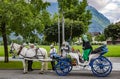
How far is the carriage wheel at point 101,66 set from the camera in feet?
59.7

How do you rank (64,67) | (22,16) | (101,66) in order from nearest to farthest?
(101,66) → (64,67) → (22,16)

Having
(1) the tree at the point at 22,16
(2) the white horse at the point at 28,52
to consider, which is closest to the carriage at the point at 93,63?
(2) the white horse at the point at 28,52

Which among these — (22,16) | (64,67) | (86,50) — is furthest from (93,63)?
(22,16)

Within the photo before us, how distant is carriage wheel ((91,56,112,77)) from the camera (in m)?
18.2

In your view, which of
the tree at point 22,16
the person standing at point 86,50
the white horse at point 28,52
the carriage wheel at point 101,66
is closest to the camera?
the carriage wheel at point 101,66

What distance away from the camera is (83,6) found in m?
63.6

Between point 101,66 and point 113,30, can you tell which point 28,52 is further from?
point 113,30

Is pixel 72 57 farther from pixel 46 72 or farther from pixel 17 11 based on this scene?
pixel 17 11

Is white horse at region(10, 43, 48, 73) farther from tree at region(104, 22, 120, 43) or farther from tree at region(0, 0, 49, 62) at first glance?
tree at region(104, 22, 120, 43)

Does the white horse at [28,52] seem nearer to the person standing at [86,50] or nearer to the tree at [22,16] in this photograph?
the person standing at [86,50]

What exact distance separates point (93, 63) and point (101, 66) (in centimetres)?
43

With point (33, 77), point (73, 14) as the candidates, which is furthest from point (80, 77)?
point (73, 14)

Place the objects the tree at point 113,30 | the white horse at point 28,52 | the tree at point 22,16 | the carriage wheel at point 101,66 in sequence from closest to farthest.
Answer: the carriage wheel at point 101,66 → the white horse at point 28,52 → the tree at point 22,16 → the tree at point 113,30

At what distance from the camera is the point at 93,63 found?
60.5 ft
